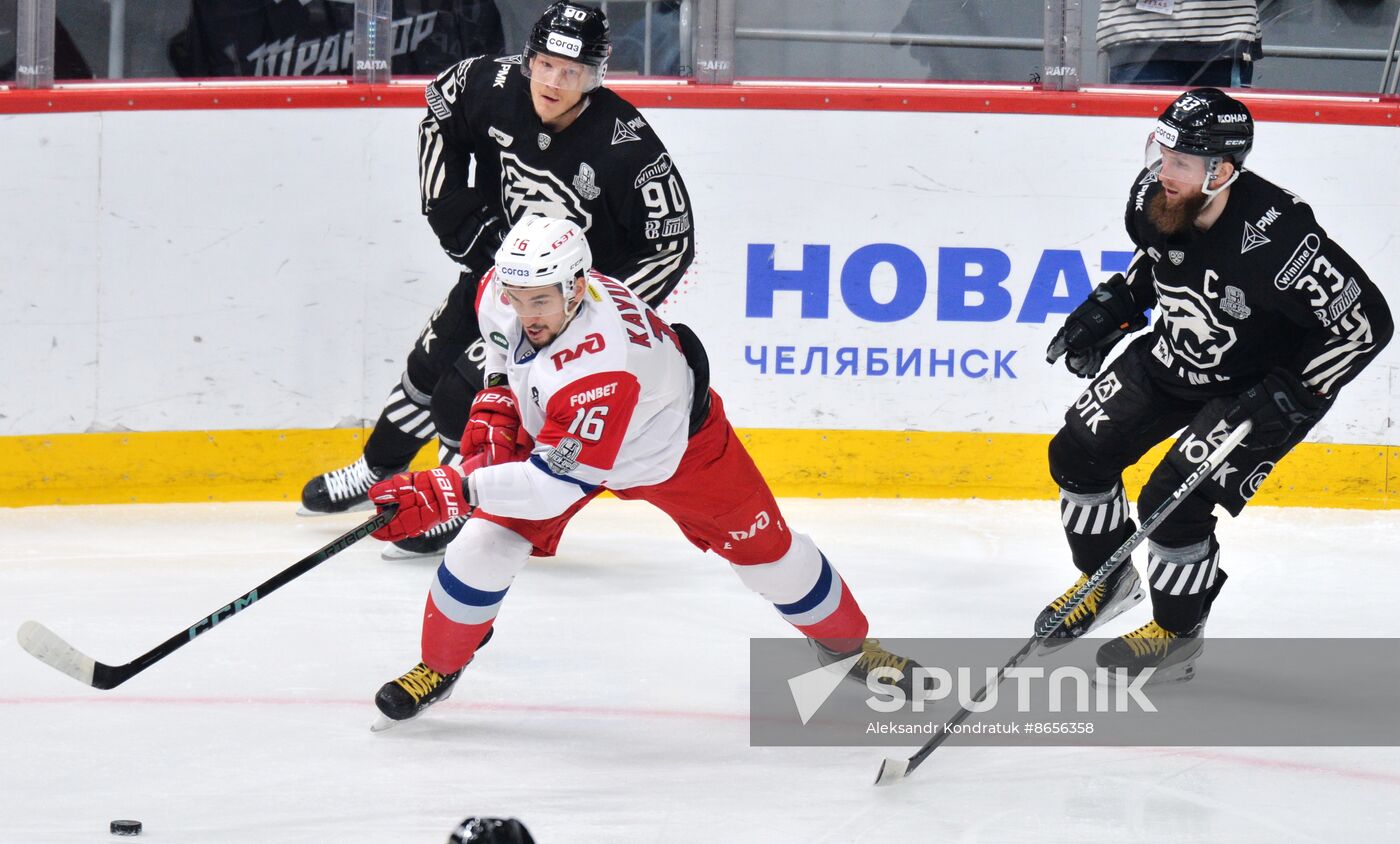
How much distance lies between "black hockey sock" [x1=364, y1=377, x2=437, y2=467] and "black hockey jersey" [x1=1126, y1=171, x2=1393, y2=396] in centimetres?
193

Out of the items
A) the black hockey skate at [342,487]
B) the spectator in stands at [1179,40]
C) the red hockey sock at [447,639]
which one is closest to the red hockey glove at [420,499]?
the red hockey sock at [447,639]

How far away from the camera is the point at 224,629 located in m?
3.58

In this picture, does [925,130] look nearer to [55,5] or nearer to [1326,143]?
[1326,143]

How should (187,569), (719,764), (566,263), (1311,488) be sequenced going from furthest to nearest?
(1311,488) < (187,569) < (719,764) < (566,263)

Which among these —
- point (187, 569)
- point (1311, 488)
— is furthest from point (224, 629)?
point (1311, 488)

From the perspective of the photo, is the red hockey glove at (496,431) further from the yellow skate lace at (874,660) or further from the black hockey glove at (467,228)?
the black hockey glove at (467,228)

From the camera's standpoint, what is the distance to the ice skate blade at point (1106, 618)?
11.9ft

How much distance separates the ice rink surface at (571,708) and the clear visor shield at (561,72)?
122 centimetres

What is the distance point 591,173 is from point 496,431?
41.2 inches

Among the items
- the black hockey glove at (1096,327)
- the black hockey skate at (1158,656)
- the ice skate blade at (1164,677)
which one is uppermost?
the black hockey glove at (1096,327)

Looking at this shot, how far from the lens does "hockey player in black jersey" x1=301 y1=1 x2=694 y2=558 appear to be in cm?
370

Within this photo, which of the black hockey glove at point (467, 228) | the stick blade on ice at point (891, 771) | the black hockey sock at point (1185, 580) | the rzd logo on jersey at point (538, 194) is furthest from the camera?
the black hockey glove at point (467, 228)

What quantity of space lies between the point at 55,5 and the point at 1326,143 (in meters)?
3.74

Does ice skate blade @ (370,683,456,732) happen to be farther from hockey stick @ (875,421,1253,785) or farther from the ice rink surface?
hockey stick @ (875,421,1253,785)
